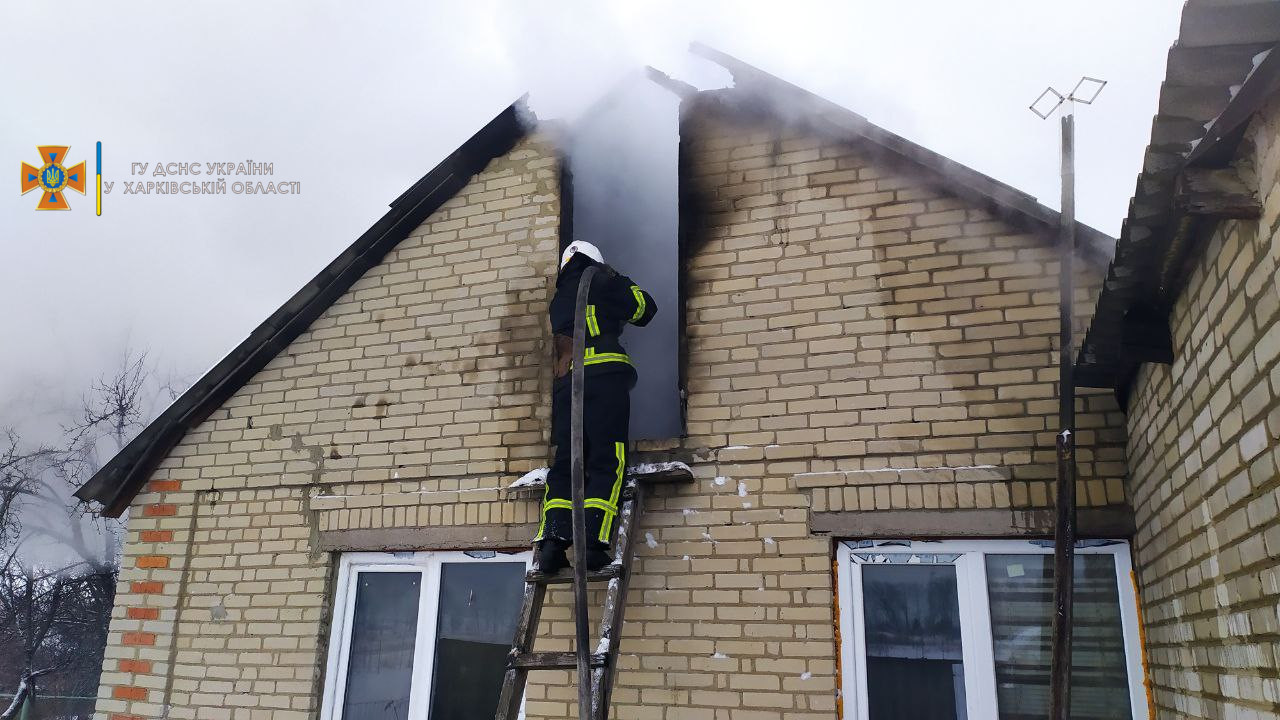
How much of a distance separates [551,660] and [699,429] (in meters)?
1.36

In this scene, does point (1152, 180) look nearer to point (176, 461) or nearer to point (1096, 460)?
point (1096, 460)

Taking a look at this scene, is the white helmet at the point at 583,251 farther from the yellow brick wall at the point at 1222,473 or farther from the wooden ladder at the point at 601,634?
the yellow brick wall at the point at 1222,473

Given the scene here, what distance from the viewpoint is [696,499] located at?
13.4ft

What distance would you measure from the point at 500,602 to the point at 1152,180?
137 inches

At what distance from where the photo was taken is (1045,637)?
11.6 ft

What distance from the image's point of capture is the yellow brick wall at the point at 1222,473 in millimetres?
1946

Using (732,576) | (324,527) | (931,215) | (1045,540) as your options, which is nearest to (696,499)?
(732,576)

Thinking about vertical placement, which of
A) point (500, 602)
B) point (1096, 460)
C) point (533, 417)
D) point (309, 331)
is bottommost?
point (500, 602)

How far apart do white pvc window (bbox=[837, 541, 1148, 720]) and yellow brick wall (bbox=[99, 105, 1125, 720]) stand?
0.20 metres

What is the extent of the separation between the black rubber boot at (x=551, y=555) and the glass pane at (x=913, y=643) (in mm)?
1358

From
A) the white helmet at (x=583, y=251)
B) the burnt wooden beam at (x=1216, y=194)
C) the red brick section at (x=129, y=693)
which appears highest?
the white helmet at (x=583, y=251)

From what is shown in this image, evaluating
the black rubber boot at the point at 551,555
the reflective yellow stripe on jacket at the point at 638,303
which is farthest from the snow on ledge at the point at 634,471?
the reflective yellow stripe on jacket at the point at 638,303

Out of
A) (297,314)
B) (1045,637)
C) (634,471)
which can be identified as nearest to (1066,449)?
(1045,637)

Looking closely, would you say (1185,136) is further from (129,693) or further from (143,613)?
(129,693)
